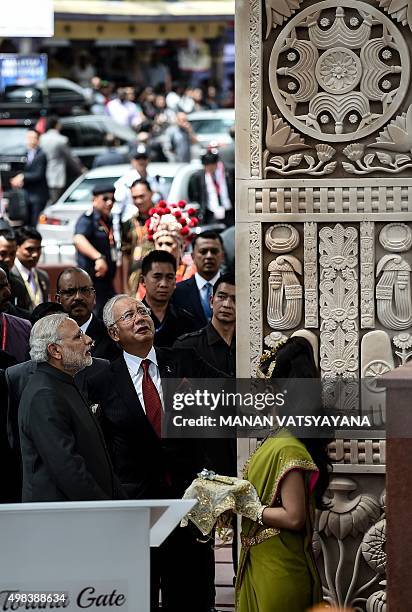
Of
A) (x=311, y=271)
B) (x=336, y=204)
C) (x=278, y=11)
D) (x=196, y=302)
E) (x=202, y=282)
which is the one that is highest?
(x=278, y=11)

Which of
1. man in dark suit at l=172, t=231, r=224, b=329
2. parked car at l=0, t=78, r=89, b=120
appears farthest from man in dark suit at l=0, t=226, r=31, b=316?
parked car at l=0, t=78, r=89, b=120

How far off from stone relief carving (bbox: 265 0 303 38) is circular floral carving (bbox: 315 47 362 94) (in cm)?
29

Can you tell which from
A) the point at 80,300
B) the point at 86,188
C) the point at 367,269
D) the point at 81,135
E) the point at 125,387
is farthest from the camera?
the point at 81,135

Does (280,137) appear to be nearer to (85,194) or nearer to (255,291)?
(255,291)

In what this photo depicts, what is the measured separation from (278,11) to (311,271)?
1.38m

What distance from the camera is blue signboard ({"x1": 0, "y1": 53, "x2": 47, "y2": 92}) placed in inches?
1281

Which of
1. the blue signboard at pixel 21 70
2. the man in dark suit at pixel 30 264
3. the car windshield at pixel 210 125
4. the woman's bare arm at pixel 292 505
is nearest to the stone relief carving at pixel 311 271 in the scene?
the woman's bare arm at pixel 292 505

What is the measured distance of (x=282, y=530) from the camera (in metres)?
6.99

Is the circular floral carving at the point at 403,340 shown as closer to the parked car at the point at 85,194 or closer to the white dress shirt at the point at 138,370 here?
the white dress shirt at the point at 138,370

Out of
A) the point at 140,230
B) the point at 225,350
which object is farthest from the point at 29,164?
the point at 225,350

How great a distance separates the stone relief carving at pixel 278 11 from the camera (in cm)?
830

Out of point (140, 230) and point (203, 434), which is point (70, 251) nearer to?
point (140, 230)

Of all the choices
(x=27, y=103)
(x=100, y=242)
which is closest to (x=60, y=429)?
(x=100, y=242)

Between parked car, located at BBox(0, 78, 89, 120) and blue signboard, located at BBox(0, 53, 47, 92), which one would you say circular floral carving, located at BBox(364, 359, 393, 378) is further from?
blue signboard, located at BBox(0, 53, 47, 92)
